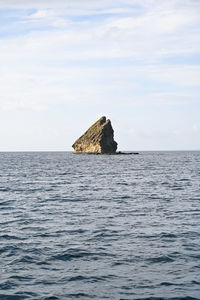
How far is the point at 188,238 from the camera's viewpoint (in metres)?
18.3

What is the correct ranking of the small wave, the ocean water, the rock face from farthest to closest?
the rock face < the small wave < the ocean water

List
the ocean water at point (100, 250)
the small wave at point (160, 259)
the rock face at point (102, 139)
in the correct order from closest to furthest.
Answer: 1. the ocean water at point (100, 250)
2. the small wave at point (160, 259)
3. the rock face at point (102, 139)

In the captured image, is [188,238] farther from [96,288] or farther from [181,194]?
[181,194]

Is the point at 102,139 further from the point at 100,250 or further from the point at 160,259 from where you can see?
the point at 160,259

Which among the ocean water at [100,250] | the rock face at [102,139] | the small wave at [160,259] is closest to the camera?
the ocean water at [100,250]

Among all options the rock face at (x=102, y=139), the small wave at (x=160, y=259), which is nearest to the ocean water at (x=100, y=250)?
the small wave at (x=160, y=259)

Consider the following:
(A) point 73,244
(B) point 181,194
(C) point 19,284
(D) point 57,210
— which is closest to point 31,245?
(A) point 73,244

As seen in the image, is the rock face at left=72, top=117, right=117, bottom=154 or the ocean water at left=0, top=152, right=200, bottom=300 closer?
the ocean water at left=0, top=152, right=200, bottom=300

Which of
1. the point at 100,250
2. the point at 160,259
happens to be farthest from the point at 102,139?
the point at 160,259

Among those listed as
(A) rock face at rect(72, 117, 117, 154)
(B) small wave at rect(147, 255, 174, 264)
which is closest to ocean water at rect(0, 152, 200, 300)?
(B) small wave at rect(147, 255, 174, 264)

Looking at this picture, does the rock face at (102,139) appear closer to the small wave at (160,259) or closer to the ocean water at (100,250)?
the ocean water at (100,250)

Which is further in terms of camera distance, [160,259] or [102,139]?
[102,139]

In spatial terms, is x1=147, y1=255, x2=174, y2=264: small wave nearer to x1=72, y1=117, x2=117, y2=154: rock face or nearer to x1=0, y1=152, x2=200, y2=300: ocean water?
x1=0, y1=152, x2=200, y2=300: ocean water

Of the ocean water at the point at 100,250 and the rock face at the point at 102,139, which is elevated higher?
the rock face at the point at 102,139
